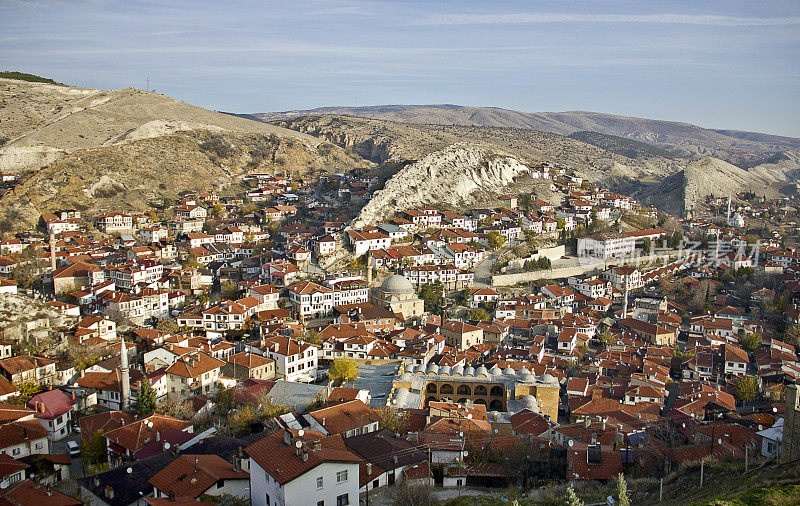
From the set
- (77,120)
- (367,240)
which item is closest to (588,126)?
(77,120)

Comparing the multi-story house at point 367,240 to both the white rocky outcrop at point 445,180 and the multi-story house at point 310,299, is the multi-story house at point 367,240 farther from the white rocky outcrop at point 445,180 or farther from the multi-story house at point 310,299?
the multi-story house at point 310,299

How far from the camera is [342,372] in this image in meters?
18.5

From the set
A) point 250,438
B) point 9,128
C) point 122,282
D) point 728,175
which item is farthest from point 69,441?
point 728,175

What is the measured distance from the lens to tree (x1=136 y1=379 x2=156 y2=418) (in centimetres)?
1564

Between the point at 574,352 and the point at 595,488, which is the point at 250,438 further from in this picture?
the point at 574,352

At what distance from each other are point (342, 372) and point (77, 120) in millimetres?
42947

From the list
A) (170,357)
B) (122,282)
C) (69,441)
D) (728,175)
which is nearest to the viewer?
(69,441)

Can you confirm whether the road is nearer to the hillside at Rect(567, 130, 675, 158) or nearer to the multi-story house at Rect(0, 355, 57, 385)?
the multi-story house at Rect(0, 355, 57, 385)

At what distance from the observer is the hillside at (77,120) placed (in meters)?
44.2

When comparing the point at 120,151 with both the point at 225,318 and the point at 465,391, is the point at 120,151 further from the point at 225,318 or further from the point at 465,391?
the point at 465,391

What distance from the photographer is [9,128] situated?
1876 inches

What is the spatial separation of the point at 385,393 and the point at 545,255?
1946 centimetres

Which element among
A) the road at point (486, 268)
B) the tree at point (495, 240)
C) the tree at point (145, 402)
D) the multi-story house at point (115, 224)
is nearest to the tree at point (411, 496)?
the tree at point (145, 402)

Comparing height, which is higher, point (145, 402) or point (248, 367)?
point (248, 367)
